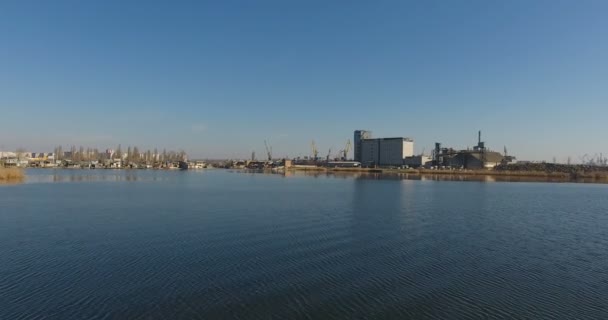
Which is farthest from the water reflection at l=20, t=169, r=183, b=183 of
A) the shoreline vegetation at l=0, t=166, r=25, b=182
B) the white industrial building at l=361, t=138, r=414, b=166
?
the white industrial building at l=361, t=138, r=414, b=166

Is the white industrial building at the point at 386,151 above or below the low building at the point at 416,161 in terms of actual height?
above

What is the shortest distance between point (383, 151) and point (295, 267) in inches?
6902

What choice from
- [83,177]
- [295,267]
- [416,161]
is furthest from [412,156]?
[295,267]

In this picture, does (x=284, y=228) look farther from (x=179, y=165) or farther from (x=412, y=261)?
(x=179, y=165)

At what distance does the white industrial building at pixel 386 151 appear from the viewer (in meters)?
176

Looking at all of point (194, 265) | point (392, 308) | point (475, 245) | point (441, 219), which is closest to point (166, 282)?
point (194, 265)

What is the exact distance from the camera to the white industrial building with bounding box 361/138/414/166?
176m

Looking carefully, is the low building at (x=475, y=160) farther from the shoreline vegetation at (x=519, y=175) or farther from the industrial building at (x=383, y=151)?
the industrial building at (x=383, y=151)

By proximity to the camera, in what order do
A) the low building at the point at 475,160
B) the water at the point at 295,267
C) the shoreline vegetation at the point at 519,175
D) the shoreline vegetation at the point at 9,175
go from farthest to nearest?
the low building at the point at 475,160
the shoreline vegetation at the point at 519,175
the shoreline vegetation at the point at 9,175
the water at the point at 295,267

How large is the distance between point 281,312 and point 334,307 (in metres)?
1.34

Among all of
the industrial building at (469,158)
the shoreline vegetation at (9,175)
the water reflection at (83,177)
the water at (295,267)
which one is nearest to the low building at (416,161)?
the industrial building at (469,158)

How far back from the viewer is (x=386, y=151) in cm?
18225

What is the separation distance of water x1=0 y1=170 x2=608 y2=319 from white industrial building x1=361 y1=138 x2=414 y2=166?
15503 cm

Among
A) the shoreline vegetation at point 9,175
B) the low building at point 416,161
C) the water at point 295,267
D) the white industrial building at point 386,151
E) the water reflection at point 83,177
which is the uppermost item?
the white industrial building at point 386,151
